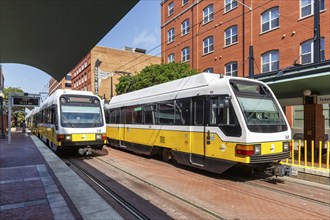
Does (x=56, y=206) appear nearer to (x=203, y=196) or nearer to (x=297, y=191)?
(x=203, y=196)

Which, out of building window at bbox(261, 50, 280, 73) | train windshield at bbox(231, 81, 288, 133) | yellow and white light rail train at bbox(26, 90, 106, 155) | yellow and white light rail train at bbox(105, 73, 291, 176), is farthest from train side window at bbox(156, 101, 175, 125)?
building window at bbox(261, 50, 280, 73)

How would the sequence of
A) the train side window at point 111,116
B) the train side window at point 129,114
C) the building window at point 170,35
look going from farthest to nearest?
1. the building window at point 170,35
2. the train side window at point 111,116
3. the train side window at point 129,114

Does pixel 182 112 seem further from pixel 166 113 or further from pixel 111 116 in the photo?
pixel 111 116

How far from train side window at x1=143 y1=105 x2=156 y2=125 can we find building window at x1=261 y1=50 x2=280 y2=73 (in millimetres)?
14402

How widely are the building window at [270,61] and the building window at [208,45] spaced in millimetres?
7047

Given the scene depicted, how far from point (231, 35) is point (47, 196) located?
24483mm

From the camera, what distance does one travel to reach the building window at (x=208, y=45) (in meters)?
29.4

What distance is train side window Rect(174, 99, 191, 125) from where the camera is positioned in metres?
10.1

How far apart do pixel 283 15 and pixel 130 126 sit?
16.2 meters

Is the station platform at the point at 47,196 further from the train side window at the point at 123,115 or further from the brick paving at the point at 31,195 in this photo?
the train side window at the point at 123,115

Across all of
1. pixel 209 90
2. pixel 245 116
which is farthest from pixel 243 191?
pixel 209 90

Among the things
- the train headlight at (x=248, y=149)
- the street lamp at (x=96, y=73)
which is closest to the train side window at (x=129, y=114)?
the train headlight at (x=248, y=149)

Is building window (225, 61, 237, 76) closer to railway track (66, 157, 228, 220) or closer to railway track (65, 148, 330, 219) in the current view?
railway track (65, 148, 330, 219)

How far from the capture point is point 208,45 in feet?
97.6
